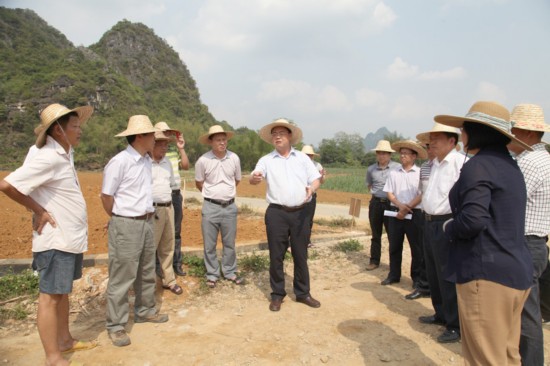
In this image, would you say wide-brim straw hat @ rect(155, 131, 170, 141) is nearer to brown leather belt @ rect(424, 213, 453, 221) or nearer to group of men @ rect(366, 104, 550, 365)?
group of men @ rect(366, 104, 550, 365)

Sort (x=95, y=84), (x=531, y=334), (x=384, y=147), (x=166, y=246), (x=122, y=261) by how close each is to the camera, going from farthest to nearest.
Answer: (x=95, y=84), (x=384, y=147), (x=166, y=246), (x=122, y=261), (x=531, y=334)

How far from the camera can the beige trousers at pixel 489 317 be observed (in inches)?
85.7

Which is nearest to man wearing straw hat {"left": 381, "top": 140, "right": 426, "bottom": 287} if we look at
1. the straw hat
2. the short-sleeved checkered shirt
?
the straw hat

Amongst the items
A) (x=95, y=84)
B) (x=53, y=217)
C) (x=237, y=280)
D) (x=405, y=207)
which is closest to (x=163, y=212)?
(x=237, y=280)

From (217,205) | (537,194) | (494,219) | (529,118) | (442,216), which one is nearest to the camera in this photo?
(494,219)

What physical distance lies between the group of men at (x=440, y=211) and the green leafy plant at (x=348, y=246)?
0.85 meters

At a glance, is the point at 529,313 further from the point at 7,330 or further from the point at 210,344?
the point at 7,330

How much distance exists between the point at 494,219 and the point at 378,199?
3.80m

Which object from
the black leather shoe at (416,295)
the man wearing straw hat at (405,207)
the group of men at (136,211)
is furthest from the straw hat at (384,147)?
the black leather shoe at (416,295)

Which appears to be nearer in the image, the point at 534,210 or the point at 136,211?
the point at 534,210

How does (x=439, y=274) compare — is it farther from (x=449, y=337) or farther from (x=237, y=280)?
(x=237, y=280)

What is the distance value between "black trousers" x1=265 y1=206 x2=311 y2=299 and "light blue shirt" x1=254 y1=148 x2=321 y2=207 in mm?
146

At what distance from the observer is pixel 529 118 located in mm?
3115

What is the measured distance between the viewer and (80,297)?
4473mm
